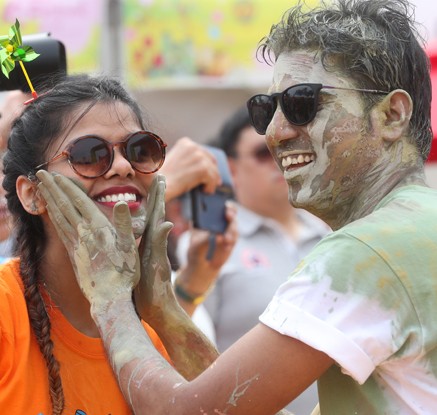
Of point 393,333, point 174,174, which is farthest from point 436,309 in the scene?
point 174,174

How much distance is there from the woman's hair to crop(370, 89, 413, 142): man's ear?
0.88 metres

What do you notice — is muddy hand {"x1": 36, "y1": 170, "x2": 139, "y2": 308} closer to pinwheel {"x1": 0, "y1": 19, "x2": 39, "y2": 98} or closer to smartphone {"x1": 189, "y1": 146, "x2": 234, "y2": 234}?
pinwheel {"x1": 0, "y1": 19, "x2": 39, "y2": 98}

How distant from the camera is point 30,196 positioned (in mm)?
2740

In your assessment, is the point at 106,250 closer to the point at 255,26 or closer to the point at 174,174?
the point at 174,174

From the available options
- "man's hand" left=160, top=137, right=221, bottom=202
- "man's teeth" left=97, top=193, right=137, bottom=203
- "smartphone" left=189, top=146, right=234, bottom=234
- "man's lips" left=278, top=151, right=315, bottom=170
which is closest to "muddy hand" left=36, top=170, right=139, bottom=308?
"man's teeth" left=97, top=193, right=137, bottom=203

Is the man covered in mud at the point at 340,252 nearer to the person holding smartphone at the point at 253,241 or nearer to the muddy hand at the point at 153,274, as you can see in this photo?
the muddy hand at the point at 153,274

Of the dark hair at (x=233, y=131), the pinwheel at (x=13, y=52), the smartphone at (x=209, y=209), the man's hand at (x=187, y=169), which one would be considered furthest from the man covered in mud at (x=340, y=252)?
the dark hair at (x=233, y=131)

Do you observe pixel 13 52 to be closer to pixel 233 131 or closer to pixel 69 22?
pixel 233 131

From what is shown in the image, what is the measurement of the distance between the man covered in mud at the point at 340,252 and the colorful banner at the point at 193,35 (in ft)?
15.9

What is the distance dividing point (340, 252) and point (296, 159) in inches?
16.6

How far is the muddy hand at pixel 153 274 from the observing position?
102 inches

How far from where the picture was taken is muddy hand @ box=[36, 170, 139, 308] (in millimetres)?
2396

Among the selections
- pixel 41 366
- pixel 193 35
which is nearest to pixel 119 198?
pixel 41 366

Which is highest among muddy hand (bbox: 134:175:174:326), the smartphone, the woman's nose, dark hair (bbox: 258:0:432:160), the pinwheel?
dark hair (bbox: 258:0:432:160)
